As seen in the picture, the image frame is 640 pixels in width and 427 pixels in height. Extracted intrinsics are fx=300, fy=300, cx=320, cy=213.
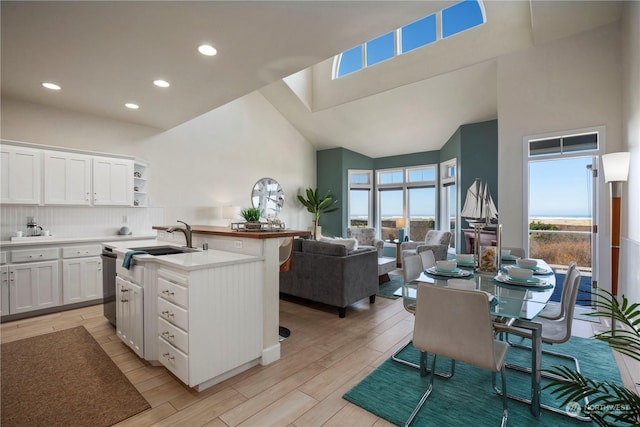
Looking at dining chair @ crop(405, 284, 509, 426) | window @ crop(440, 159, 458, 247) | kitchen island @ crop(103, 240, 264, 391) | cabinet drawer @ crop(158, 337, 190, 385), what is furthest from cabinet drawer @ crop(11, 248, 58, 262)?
window @ crop(440, 159, 458, 247)

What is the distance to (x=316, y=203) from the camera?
7.86m

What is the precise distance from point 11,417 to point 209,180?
15.0ft

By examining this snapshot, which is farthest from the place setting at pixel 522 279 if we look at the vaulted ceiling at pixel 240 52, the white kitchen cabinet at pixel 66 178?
the white kitchen cabinet at pixel 66 178

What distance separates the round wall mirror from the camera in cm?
695

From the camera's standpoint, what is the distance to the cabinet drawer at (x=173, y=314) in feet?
6.91

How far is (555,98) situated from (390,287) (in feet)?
11.6

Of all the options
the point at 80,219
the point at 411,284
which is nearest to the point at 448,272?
the point at 411,284

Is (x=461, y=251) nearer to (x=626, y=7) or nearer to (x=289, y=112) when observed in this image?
(x=626, y=7)

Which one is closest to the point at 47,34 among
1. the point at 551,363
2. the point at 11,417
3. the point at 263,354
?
the point at 11,417

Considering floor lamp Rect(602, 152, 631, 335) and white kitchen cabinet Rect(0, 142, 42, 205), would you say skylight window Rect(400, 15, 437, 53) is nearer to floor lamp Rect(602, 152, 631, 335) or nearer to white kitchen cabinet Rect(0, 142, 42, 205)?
floor lamp Rect(602, 152, 631, 335)

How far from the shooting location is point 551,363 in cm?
257

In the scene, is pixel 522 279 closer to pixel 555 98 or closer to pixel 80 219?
pixel 555 98

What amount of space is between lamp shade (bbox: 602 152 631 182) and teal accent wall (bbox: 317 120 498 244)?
7.50 ft

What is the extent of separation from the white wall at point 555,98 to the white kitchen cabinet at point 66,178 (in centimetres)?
598
